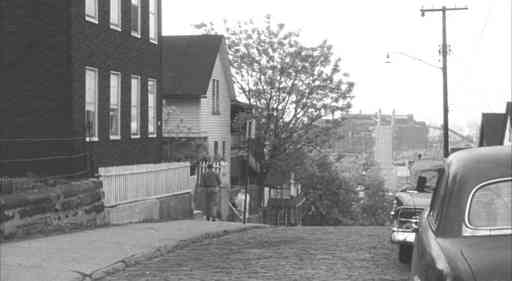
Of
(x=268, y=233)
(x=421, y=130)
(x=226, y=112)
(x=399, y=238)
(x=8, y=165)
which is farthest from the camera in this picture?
(x=421, y=130)

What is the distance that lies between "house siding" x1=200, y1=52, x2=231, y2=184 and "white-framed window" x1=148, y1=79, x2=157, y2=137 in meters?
9.43

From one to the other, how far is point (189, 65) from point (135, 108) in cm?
1197

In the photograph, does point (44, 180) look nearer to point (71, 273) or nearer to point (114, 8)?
point (71, 273)

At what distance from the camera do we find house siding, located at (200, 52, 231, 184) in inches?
1485

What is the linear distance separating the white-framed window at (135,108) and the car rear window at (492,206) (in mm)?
21031

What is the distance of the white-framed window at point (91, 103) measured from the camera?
22.2 meters

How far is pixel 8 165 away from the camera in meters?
20.3

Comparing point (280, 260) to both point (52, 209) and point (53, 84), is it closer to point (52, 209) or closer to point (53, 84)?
point (52, 209)

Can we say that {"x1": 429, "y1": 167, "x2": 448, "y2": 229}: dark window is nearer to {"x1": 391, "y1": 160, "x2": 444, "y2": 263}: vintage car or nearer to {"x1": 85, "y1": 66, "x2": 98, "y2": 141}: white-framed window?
{"x1": 391, "y1": 160, "x2": 444, "y2": 263}: vintage car

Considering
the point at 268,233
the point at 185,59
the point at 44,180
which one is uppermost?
the point at 185,59

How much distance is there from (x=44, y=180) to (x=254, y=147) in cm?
2657

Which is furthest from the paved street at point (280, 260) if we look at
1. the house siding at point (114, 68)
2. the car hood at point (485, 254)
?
the house siding at point (114, 68)

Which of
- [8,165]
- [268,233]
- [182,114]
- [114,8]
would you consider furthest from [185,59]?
[268,233]

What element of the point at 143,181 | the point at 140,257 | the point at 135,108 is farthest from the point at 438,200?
the point at 135,108
